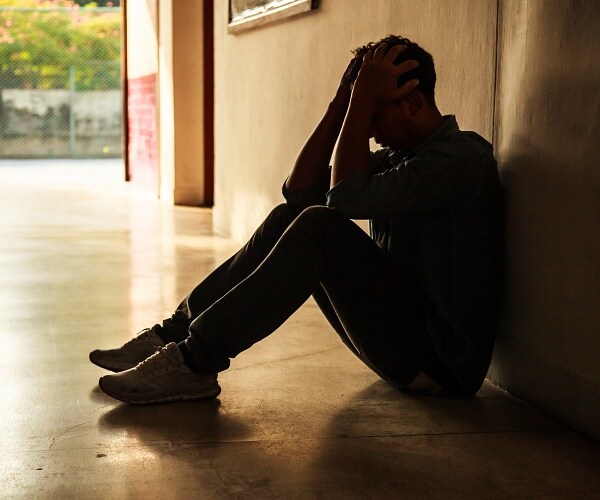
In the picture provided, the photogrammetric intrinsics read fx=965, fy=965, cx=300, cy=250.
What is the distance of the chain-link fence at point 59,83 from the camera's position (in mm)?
15586

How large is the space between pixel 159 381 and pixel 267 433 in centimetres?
31

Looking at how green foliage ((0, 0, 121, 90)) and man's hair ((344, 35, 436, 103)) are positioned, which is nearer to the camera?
man's hair ((344, 35, 436, 103))

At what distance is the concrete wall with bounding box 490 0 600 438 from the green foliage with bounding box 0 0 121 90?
14360 millimetres

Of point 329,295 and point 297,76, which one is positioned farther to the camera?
point 297,76

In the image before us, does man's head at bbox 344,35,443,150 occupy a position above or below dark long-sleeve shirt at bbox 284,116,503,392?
above

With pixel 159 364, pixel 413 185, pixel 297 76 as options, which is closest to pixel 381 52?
pixel 413 185

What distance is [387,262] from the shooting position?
2.22 metres

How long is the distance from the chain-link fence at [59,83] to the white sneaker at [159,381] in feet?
45.1

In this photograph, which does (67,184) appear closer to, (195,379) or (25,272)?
(25,272)

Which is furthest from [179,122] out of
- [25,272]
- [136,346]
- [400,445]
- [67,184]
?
[400,445]

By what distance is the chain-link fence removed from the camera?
15.6 m

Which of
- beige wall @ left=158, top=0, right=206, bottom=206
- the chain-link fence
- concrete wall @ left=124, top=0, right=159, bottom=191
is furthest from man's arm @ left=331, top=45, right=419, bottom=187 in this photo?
the chain-link fence

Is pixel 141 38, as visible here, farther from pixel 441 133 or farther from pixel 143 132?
pixel 441 133

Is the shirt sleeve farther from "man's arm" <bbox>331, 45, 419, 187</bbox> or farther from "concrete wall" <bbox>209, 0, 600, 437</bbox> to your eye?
"concrete wall" <bbox>209, 0, 600, 437</bbox>
